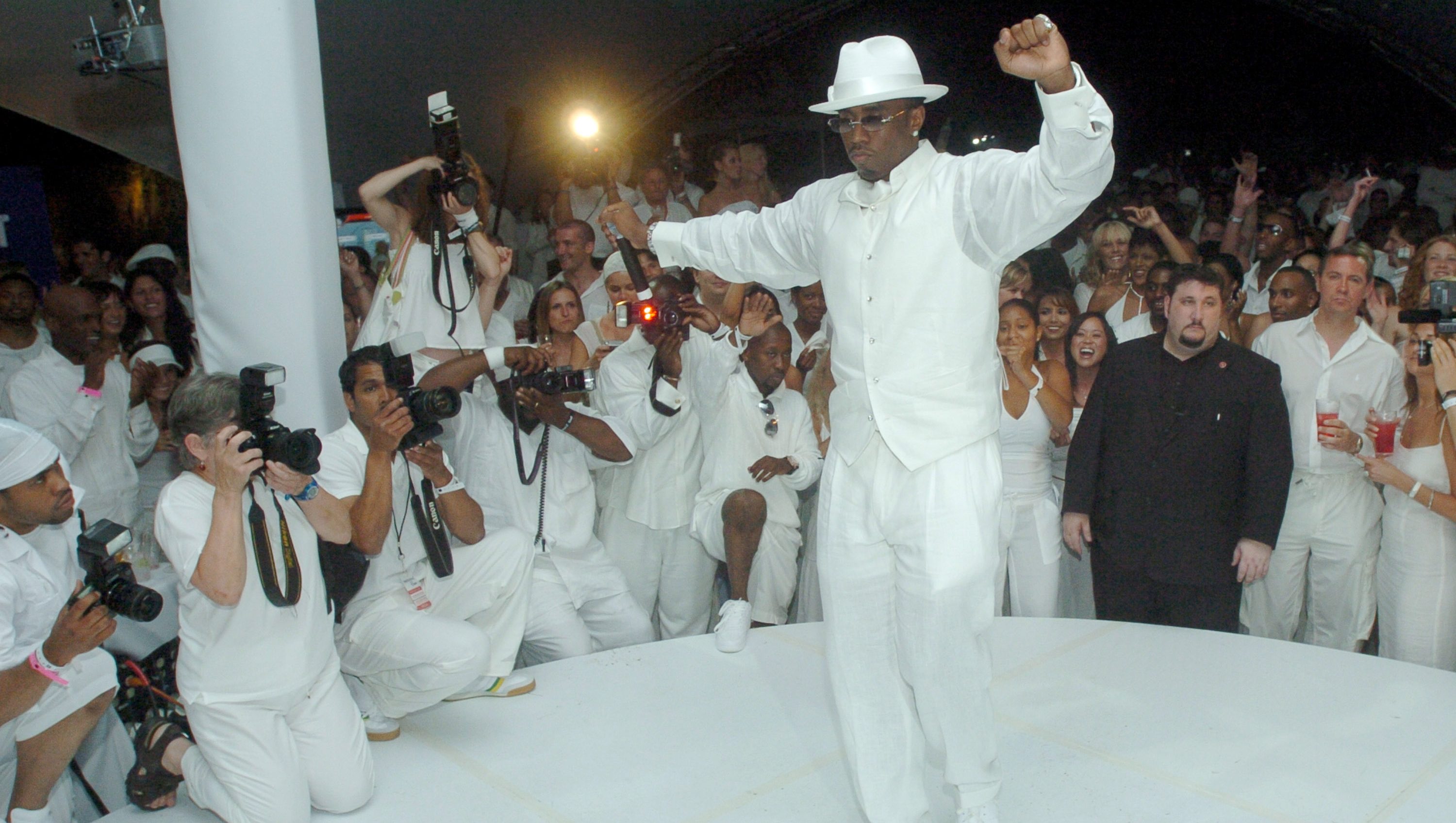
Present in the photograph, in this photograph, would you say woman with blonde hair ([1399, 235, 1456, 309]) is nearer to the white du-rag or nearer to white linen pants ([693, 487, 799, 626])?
white linen pants ([693, 487, 799, 626])

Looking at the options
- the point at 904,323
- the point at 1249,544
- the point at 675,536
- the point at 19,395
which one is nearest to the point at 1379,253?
the point at 1249,544

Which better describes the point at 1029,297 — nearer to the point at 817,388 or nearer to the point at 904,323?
the point at 817,388

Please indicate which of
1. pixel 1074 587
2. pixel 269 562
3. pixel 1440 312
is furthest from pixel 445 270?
pixel 1440 312

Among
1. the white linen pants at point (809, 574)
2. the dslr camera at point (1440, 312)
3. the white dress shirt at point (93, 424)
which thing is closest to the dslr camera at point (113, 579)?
the white dress shirt at point (93, 424)

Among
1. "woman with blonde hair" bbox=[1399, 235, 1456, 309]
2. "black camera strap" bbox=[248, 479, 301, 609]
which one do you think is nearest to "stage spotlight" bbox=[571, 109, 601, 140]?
"woman with blonde hair" bbox=[1399, 235, 1456, 309]

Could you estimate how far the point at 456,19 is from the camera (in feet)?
24.6

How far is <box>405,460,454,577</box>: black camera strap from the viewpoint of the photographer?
3297mm

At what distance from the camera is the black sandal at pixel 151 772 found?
2828 millimetres

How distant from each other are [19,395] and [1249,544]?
14.0ft

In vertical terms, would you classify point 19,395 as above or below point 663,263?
below

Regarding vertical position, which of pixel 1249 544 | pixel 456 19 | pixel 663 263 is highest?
pixel 456 19

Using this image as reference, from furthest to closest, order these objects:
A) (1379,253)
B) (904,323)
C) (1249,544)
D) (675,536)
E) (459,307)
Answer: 1. (1379,253)
2. (675,536)
3. (459,307)
4. (1249,544)
5. (904,323)

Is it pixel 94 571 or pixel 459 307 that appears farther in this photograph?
pixel 459 307

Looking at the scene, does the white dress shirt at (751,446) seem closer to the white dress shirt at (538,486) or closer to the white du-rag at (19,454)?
the white dress shirt at (538,486)
